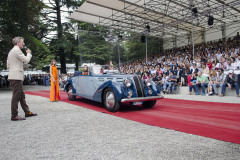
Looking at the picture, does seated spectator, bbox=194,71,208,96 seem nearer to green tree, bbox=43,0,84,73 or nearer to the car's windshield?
the car's windshield

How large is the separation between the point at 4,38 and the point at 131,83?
15.1 m

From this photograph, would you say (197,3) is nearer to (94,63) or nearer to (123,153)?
(94,63)

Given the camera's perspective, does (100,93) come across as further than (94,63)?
No

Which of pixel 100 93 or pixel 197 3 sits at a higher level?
pixel 197 3

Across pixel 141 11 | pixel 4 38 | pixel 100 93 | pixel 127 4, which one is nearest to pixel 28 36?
pixel 4 38

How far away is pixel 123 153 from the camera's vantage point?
8.64ft

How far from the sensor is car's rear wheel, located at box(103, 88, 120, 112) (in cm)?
554

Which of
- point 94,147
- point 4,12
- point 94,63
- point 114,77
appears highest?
point 4,12

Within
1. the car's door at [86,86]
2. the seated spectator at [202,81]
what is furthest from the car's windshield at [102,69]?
the seated spectator at [202,81]

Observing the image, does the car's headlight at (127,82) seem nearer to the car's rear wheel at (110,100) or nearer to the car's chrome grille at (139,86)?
the car's chrome grille at (139,86)

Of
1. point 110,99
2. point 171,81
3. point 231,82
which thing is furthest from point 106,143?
point 171,81

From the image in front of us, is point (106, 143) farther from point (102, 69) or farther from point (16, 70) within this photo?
point (102, 69)

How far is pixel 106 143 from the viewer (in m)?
3.05

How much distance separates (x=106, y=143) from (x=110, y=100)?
2.77 metres
